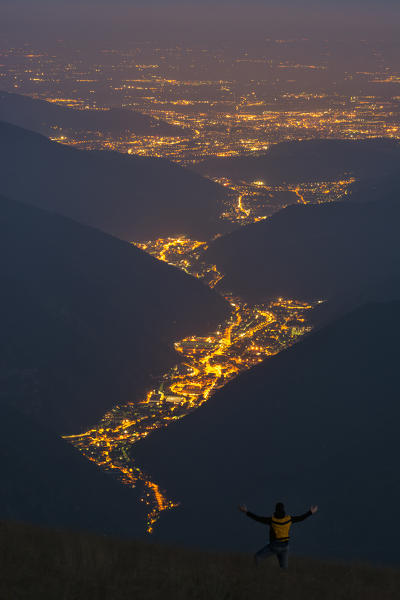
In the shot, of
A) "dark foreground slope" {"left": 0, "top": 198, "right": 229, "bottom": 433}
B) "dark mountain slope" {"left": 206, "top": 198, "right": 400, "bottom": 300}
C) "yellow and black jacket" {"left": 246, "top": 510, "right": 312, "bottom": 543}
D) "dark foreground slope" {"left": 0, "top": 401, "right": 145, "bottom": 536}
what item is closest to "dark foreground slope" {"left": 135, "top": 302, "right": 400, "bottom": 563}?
"dark foreground slope" {"left": 0, "top": 401, "right": 145, "bottom": 536}

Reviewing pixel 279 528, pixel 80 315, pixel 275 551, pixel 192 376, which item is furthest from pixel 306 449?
pixel 80 315

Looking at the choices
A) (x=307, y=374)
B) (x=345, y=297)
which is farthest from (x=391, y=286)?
(x=307, y=374)

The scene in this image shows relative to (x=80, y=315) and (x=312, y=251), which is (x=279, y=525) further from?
(x=312, y=251)

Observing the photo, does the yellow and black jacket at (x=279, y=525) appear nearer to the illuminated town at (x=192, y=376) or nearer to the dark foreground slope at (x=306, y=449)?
the dark foreground slope at (x=306, y=449)

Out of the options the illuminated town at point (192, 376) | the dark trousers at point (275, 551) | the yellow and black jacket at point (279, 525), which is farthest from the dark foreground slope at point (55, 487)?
the yellow and black jacket at point (279, 525)

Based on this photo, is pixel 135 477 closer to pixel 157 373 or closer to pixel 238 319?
pixel 157 373

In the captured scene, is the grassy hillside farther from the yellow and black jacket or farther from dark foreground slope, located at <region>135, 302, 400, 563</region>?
dark foreground slope, located at <region>135, 302, 400, 563</region>
